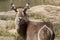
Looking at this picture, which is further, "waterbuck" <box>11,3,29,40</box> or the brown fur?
"waterbuck" <box>11,3,29,40</box>

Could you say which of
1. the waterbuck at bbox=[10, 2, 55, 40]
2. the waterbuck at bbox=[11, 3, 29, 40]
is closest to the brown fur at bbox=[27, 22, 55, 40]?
the waterbuck at bbox=[10, 2, 55, 40]

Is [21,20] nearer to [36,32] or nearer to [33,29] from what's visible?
[33,29]

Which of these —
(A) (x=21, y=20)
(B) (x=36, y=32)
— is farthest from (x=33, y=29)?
(A) (x=21, y=20)

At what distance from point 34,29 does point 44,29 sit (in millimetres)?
455

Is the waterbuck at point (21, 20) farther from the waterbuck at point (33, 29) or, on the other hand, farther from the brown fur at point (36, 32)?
the brown fur at point (36, 32)

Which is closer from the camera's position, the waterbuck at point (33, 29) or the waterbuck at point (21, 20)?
the waterbuck at point (33, 29)

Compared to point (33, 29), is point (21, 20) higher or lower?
higher

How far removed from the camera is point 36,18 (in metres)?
12.8

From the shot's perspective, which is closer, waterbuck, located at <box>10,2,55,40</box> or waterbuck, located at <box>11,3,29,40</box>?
waterbuck, located at <box>10,2,55,40</box>

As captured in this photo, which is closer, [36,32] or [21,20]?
[36,32]

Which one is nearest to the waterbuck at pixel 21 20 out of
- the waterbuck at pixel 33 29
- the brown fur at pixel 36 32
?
the waterbuck at pixel 33 29

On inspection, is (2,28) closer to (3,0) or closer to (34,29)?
(34,29)

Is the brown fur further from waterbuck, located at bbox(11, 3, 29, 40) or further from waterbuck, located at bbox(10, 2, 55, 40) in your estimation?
waterbuck, located at bbox(11, 3, 29, 40)

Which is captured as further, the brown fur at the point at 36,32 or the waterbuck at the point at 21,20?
the waterbuck at the point at 21,20
